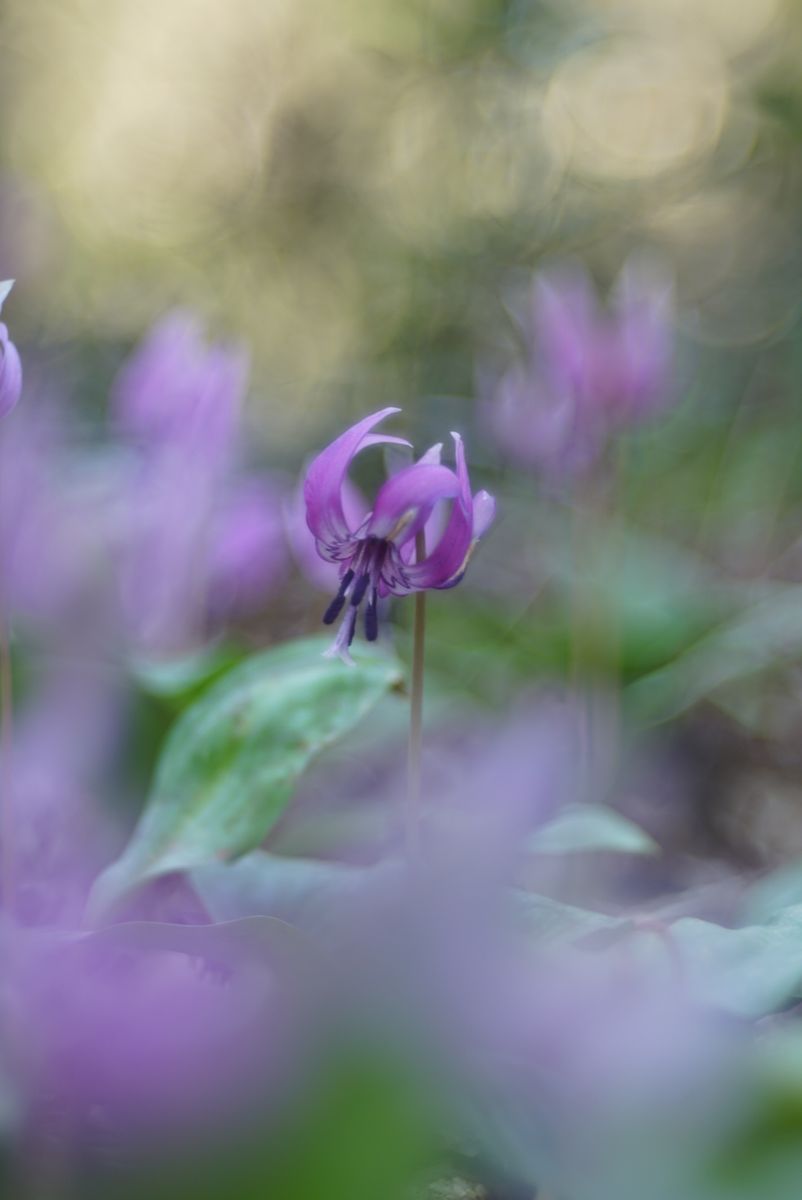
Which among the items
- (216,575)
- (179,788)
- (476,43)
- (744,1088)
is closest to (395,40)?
(476,43)

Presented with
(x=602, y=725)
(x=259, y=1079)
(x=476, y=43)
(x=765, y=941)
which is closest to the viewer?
(x=259, y=1079)

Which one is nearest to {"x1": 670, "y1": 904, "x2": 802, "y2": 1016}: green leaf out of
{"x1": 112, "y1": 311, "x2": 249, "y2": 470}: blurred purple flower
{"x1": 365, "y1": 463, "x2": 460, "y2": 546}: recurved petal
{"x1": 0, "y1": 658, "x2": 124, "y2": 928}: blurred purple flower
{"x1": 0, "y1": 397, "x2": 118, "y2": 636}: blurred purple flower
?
{"x1": 365, "y1": 463, "x2": 460, "y2": 546}: recurved petal

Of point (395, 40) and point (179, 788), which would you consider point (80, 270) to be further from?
point (179, 788)

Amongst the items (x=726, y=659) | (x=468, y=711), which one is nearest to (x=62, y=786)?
(x=468, y=711)

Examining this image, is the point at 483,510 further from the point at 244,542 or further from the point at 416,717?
the point at 244,542

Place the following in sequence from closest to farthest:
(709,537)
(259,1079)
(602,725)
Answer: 1. (259,1079)
2. (602,725)
3. (709,537)

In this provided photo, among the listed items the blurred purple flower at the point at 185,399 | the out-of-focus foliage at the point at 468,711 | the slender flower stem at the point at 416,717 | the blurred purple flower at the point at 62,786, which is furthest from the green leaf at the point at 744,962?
the blurred purple flower at the point at 185,399

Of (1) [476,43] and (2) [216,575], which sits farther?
(1) [476,43]

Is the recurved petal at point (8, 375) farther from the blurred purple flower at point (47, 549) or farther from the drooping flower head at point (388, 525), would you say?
the blurred purple flower at point (47, 549)
